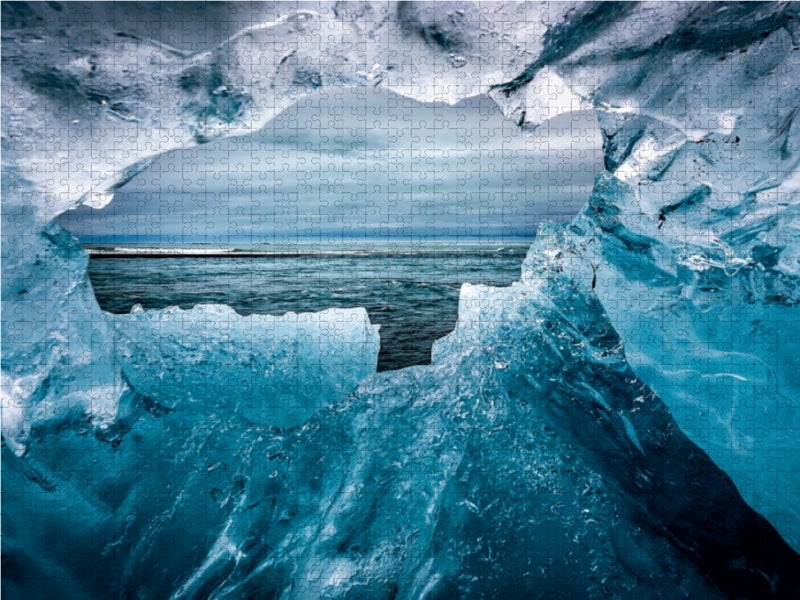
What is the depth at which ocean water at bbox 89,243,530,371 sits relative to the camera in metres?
8.77

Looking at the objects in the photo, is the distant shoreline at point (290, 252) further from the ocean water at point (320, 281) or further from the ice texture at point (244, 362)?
the ice texture at point (244, 362)

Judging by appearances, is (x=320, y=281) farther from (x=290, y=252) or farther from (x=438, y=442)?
(x=438, y=442)

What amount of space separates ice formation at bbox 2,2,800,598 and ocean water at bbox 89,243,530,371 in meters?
3.85

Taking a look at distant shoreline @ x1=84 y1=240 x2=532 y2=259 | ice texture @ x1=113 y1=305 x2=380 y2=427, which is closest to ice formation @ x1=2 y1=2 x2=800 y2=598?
ice texture @ x1=113 y1=305 x2=380 y2=427

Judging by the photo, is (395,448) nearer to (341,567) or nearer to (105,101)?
(341,567)

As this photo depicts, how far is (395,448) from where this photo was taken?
3176mm

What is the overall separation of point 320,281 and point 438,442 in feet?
32.0

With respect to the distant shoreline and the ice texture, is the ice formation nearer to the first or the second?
the ice texture

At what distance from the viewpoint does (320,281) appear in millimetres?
12570

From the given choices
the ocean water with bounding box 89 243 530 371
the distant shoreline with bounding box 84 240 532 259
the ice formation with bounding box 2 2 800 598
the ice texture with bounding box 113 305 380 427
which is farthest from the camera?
the distant shoreline with bounding box 84 240 532 259

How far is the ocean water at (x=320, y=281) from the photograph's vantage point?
8766 millimetres

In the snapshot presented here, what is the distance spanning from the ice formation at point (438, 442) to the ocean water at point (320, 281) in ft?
12.6

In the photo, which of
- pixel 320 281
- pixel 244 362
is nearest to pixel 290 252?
pixel 320 281

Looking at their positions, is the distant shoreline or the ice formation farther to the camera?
the distant shoreline
